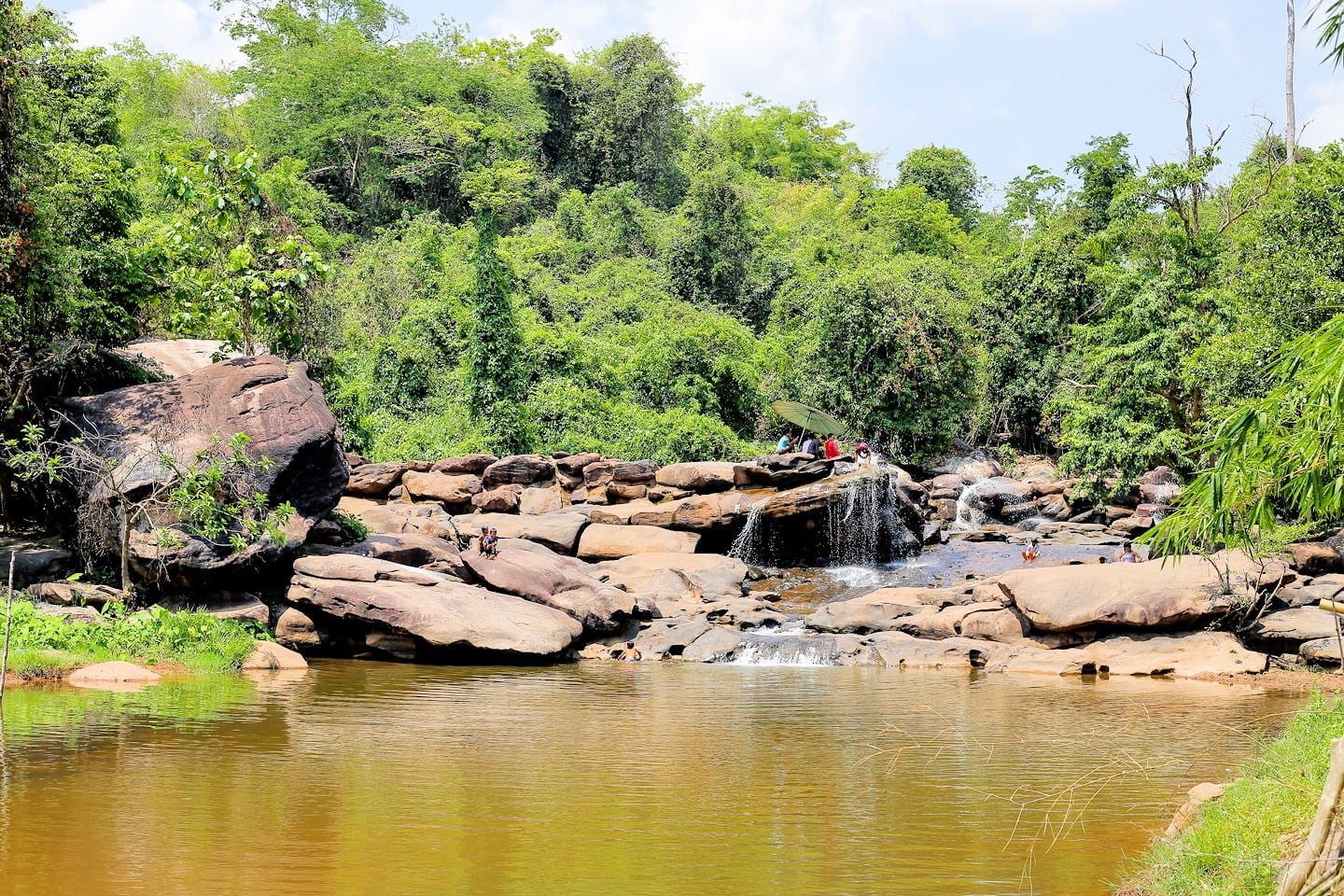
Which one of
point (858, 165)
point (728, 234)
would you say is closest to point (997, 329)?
point (728, 234)

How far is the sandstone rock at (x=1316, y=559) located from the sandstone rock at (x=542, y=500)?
1534cm

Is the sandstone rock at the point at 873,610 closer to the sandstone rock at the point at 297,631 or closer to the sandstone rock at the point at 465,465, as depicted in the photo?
the sandstone rock at the point at 297,631

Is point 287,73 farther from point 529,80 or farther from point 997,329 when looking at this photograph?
point 997,329

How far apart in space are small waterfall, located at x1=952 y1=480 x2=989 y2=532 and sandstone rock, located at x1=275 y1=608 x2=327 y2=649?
57.3ft

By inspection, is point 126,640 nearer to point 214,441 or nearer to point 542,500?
point 214,441

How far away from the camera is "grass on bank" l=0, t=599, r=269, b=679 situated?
541 inches

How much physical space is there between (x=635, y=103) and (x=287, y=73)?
1600 centimetres

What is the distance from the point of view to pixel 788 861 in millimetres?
7336

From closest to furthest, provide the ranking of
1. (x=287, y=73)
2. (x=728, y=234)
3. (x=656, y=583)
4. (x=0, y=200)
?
(x=0, y=200) < (x=656, y=583) < (x=728, y=234) < (x=287, y=73)

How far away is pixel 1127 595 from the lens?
1775 centimetres

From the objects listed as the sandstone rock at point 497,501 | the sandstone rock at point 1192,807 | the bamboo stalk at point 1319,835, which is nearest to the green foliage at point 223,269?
the sandstone rock at point 497,501

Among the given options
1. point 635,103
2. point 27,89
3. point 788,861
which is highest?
point 635,103

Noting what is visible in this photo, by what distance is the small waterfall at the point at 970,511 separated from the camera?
96.9 feet

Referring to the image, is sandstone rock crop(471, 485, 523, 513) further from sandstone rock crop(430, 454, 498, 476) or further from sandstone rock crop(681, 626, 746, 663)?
sandstone rock crop(681, 626, 746, 663)
